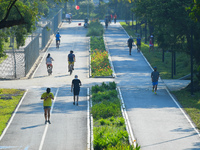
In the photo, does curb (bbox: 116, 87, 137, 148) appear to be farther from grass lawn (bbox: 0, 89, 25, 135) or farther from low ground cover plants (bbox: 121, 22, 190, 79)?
low ground cover plants (bbox: 121, 22, 190, 79)

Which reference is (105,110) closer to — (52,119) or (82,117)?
(82,117)

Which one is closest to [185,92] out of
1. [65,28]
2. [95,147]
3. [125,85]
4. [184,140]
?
[125,85]

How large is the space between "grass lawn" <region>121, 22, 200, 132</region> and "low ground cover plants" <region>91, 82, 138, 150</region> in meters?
3.54

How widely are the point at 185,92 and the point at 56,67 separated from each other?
14449mm

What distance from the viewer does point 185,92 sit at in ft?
88.5

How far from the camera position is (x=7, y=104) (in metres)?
23.3

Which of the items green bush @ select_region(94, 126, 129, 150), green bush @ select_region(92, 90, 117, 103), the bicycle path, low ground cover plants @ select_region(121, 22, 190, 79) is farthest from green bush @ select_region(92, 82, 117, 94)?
green bush @ select_region(94, 126, 129, 150)

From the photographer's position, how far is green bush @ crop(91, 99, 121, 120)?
67.7 ft

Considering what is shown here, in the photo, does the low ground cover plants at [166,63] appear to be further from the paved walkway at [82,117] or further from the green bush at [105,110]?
the green bush at [105,110]

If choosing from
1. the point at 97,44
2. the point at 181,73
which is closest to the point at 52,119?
the point at 181,73

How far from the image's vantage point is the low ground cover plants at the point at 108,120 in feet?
49.3

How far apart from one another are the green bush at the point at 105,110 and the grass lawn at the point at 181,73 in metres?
3.52

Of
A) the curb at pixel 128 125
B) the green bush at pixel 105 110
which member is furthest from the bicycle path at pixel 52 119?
the curb at pixel 128 125

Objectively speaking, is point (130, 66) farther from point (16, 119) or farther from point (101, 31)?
point (101, 31)
